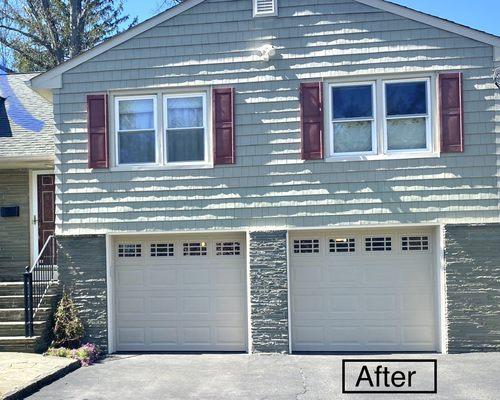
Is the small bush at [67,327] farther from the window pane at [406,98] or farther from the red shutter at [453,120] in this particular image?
the red shutter at [453,120]

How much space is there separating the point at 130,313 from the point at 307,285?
333cm

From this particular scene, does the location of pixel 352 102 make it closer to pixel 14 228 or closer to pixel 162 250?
pixel 162 250

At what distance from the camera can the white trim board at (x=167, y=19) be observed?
9.48m

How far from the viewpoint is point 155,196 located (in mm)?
10031

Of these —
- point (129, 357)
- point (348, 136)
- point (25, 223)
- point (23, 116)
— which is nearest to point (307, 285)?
point (348, 136)

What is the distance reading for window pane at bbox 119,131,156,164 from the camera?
10156 mm

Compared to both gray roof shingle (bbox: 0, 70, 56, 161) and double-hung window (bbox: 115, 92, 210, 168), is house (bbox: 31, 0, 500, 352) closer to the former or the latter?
double-hung window (bbox: 115, 92, 210, 168)

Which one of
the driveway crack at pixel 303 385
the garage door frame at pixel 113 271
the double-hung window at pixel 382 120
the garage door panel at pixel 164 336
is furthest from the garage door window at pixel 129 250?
the double-hung window at pixel 382 120

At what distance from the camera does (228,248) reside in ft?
33.7

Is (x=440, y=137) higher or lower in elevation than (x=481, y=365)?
higher

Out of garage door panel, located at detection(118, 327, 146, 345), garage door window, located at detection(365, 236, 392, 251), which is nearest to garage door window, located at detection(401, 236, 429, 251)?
garage door window, located at detection(365, 236, 392, 251)

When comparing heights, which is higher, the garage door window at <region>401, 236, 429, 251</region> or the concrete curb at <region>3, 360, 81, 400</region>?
the garage door window at <region>401, 236, 429, 251</region>

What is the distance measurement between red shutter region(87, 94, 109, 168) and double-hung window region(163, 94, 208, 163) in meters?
1.10

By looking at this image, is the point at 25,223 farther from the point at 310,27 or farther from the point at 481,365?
the point at 481,365
